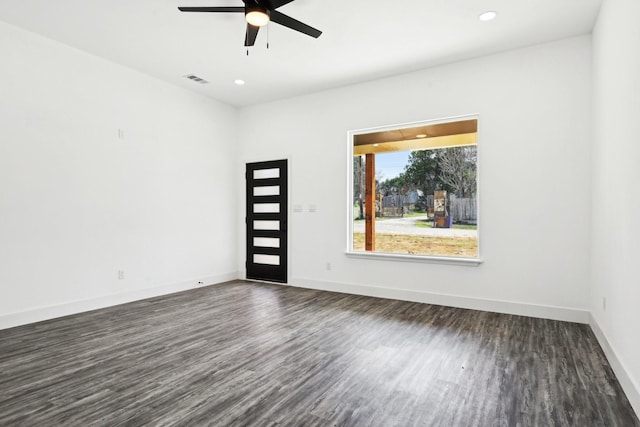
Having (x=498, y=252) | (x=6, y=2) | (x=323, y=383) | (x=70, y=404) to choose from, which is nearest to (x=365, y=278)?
(x=498, y=252)

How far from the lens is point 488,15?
3721mm

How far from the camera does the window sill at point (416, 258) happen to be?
475 cm

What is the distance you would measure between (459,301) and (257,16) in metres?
4.13

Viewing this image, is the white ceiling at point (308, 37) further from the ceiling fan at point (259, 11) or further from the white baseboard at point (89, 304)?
the white baseboard at point (89, 304)

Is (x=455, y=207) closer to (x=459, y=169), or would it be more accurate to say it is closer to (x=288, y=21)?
(x=459, y=169)

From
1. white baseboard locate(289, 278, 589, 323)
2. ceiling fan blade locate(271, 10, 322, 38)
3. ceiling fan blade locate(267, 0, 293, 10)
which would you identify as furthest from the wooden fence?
ceiling fan blade locate(267, 0, 293, 10)

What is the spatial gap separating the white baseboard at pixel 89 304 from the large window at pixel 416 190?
2846 millimetres

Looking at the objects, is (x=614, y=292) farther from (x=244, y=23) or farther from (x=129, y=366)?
(x=244, y=23)

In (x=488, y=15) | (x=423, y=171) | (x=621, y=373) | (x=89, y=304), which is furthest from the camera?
(x=423, y=171)

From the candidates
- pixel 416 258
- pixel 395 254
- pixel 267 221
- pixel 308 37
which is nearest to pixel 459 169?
pixel 416 258

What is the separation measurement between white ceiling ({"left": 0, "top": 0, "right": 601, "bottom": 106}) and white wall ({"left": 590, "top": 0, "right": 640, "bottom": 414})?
76 cm

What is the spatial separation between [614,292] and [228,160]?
19.5 feet

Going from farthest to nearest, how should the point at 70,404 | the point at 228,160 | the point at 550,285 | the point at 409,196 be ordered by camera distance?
1. the point at 228,160
2. the point at 409,196
3. the point at 550,285
4. the point at 70,404

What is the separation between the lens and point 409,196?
545 cm
